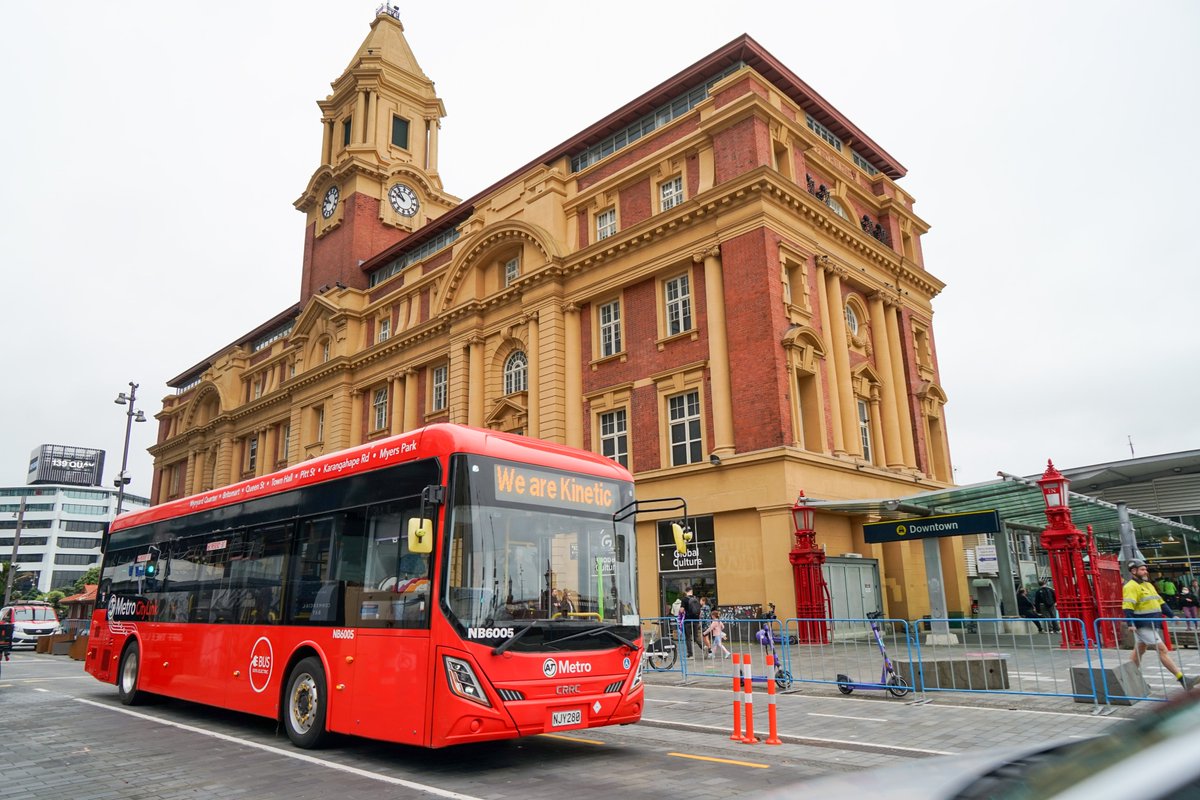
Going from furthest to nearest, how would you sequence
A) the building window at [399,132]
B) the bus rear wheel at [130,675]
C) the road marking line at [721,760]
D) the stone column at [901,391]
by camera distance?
the building window at [399,132], the stone column at [901,391], the bus rear wheel at [130,675], the road marking line at [721,760]

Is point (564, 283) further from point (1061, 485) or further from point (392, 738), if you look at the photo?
point (392, 738)

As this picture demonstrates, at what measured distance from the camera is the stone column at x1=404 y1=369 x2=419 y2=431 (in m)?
36.2

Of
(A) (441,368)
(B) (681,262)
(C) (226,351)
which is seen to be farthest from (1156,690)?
(C) (226,351)

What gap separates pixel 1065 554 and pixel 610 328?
52.7 ft

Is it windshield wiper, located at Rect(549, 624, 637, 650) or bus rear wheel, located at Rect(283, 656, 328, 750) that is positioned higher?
windshield wiper, located at Rect(549, 624, 637, 650)

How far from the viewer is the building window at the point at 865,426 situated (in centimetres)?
2753

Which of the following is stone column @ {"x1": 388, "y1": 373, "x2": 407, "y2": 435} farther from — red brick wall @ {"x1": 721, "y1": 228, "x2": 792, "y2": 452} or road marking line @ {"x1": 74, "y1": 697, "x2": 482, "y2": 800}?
road marking line @ {"x1": 74, "y1": 697, "x2": 482, "y2": 800}

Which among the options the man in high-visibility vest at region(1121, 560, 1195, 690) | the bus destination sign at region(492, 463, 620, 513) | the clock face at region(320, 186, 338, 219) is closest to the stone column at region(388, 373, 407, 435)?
the clock face at region(320, 186, 338, 219)

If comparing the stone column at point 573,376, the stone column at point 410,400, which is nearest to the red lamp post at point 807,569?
the stone column at point 573,376

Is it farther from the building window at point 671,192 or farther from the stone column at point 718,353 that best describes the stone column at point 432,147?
the stone column at point 718,353

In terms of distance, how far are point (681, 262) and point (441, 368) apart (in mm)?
14288

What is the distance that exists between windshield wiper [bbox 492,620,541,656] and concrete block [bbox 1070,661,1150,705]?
7.86 m

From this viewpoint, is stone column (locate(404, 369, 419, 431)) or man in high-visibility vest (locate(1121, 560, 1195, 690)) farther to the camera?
stone column (locate(404, 369, 419, 431))

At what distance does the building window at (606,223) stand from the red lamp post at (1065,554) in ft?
55.3
